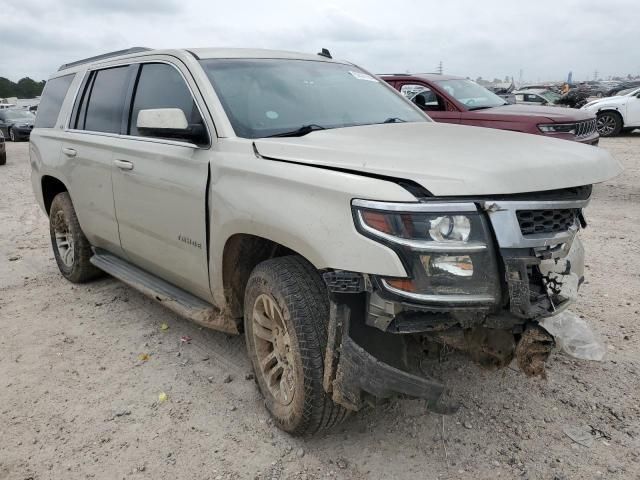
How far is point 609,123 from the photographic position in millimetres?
16484

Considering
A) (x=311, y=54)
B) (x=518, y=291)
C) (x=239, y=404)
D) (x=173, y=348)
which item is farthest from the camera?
(x=311, y=54)

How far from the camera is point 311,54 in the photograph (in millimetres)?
4082

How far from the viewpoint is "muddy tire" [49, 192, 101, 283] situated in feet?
15.8

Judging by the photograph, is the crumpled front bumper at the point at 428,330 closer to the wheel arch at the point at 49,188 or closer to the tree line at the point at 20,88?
the wheel arch at the point at 49,188

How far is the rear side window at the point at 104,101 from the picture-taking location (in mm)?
4023

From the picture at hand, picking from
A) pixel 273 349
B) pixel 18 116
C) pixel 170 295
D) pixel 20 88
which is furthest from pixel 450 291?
pixel 20 88

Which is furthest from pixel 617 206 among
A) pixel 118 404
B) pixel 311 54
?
pixel 118 404

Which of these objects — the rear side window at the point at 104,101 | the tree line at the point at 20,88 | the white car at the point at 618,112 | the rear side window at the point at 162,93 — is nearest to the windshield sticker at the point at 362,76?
the rear side window at the point at 162,93

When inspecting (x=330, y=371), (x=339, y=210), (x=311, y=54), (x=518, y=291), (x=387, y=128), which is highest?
(x=311, y=54)

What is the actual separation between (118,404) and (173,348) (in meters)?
0.70

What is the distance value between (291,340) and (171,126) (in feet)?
4.25

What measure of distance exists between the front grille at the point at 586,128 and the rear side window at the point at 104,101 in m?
6.95

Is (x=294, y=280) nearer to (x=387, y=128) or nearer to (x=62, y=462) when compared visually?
(x=387, y=128)

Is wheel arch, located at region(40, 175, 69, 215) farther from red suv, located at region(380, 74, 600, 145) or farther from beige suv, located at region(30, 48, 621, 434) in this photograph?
red suv, located at region(380, 74, 600, 145)
